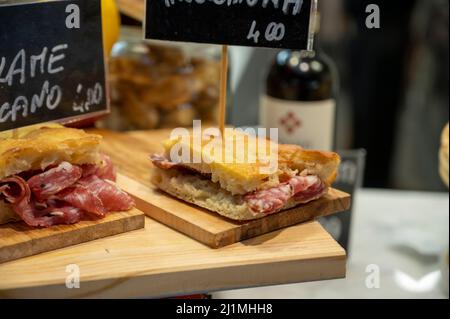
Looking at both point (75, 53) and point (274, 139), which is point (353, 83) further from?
point (75, 53)

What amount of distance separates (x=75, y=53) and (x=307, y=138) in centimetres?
83

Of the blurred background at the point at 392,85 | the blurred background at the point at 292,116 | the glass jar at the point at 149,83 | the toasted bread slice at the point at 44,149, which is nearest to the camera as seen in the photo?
the toasted bread slice at the point at 44,149

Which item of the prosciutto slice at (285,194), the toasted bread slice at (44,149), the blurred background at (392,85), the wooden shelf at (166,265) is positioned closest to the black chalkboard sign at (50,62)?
the toasted bread slice at (44,149)

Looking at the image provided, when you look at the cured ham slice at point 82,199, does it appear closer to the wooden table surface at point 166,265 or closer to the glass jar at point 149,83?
the wooden table surface at point 166,265

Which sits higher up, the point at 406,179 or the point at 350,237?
the point at 350,237

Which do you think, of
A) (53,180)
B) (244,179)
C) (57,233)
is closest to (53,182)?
(53,180)

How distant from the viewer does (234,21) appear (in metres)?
1.44

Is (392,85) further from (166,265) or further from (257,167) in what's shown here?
(166,265)

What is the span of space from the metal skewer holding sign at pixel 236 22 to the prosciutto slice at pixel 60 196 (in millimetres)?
381

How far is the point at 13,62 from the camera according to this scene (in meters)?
1.37

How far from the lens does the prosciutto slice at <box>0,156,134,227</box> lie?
1282 mm

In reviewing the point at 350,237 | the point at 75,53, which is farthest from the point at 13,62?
the point at 350,237

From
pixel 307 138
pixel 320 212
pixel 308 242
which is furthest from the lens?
pixel 307 138

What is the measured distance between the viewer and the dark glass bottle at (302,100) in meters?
2.04
